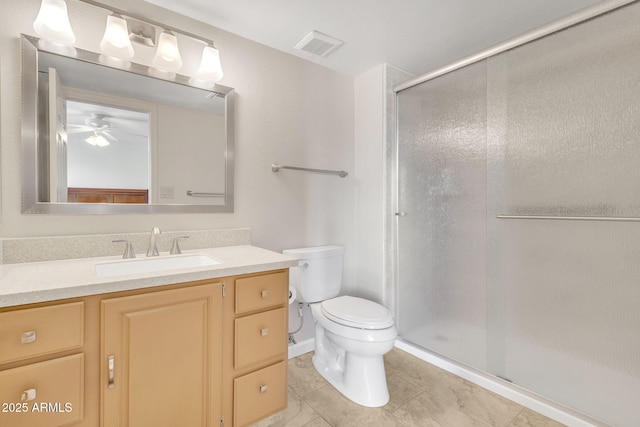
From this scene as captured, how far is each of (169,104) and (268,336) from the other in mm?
1293

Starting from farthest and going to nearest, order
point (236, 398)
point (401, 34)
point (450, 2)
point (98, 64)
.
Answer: point (401, 34), point (450, 2), point (98, 64), point (236, 398)

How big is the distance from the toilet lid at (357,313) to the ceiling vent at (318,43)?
5.32 feet

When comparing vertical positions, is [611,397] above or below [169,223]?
below

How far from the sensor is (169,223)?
61.0 inches

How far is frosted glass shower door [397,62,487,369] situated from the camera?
5.68 feet

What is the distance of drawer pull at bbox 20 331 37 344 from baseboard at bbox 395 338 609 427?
2.05 m

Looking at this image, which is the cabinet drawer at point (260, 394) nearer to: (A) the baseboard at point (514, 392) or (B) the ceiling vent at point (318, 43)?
(A) the baseboard at point (514, 392)

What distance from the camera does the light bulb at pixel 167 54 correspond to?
1.46 metres

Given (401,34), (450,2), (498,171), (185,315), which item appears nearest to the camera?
(185,315)

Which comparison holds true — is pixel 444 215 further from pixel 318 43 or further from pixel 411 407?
pixel 318 43

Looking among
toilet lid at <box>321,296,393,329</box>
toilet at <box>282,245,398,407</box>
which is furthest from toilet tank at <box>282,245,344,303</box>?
toilet lid at <box>321,296,393,329</box>

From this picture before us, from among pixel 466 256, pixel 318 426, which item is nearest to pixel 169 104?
pixel 318 426

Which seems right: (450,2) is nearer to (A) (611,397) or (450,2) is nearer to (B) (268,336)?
(B) (268,336)

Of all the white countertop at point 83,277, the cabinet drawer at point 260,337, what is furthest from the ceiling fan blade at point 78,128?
the cabinet drawer at point 260,337
